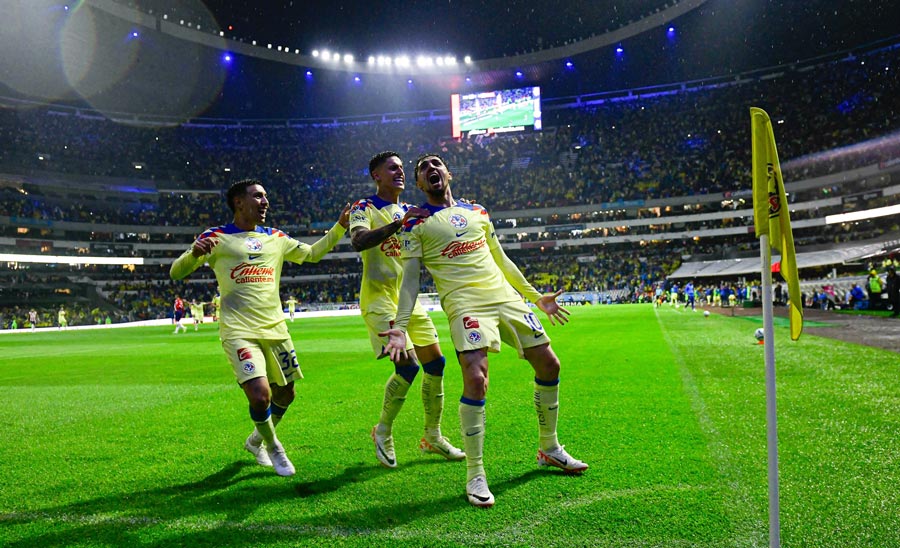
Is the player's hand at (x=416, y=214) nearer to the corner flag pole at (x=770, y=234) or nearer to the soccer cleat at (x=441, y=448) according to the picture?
the soccer cleat at (x=441, y=448)

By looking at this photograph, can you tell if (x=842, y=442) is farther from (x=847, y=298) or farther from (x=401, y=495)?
(x=847, y=298)

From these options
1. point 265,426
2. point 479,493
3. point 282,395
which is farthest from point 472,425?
point 282,395

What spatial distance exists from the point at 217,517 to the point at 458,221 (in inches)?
107

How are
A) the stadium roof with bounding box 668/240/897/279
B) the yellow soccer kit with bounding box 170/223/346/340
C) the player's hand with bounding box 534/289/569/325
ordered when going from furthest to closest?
the stadium roof with bounding box 668/240/897/279
the yellow soccer kit with bounding box 170/223/346/340
the player's hand with bounding box 534/289/569/325

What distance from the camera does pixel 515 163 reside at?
72.9 m

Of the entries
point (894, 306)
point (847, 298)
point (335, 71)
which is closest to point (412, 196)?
point (335, 71)

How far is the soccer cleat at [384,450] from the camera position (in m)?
4.93

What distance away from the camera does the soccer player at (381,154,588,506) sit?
4137 millimetres

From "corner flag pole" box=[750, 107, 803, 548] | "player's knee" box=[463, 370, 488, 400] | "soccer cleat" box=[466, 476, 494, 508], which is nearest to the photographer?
"corner flag pole" box=[750, 107, 803, 548]

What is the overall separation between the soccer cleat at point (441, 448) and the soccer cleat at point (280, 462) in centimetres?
123

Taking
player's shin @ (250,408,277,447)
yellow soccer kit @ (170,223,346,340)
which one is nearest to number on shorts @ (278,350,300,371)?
yellow soccer kit @ (170,223,346,340)

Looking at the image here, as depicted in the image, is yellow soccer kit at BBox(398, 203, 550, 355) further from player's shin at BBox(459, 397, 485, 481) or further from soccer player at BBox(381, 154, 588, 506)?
player's shin at BBox(459, 397, 485, 481)

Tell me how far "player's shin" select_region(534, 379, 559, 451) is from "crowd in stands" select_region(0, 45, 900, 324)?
5536cm

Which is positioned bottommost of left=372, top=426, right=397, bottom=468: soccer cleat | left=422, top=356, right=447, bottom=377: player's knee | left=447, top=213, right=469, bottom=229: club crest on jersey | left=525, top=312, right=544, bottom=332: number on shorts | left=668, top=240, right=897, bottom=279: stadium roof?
left=372, top=426, right=397, bottom=468: soccer cleat
